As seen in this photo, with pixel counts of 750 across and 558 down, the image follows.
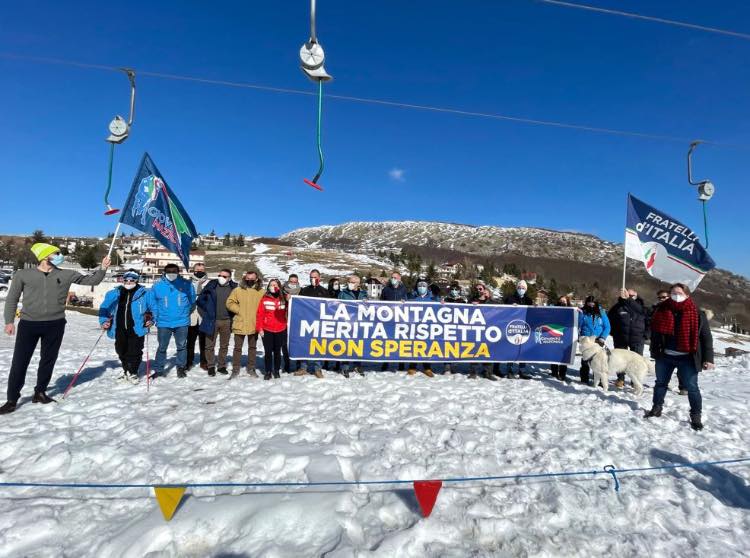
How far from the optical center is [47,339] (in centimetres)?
541

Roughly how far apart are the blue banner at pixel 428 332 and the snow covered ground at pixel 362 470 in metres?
1.45

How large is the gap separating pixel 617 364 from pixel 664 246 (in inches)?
124

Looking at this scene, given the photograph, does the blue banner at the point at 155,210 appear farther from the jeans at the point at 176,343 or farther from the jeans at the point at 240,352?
the jeans at the point at 240,352

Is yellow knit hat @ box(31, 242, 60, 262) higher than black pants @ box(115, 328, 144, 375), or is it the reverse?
yellow knit hat @ box(31, 242, 60, 262)

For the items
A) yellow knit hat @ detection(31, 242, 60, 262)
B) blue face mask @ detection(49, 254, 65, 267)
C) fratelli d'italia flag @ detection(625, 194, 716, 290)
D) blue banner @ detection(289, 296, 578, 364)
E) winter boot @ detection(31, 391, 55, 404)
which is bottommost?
winter boot @ detection(31, 391, 55, 404)

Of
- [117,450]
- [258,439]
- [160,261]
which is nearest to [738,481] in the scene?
[258,439]

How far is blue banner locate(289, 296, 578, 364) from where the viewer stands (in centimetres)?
812

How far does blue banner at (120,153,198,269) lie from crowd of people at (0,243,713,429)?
2.04ft

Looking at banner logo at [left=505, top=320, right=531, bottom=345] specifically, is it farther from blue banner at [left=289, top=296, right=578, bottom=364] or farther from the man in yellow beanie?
the man in yellow beanie

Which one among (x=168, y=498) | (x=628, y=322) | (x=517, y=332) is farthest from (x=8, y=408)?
(x=628, y=322)

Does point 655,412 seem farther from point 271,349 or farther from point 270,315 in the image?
point 270,315

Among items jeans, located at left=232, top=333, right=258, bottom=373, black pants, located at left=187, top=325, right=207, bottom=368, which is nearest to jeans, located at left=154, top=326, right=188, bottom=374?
black pants, located at left=187, top=325, right=207, bottom=368

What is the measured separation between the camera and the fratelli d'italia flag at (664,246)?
7969 mm

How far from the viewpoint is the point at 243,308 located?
7637 millimetres
